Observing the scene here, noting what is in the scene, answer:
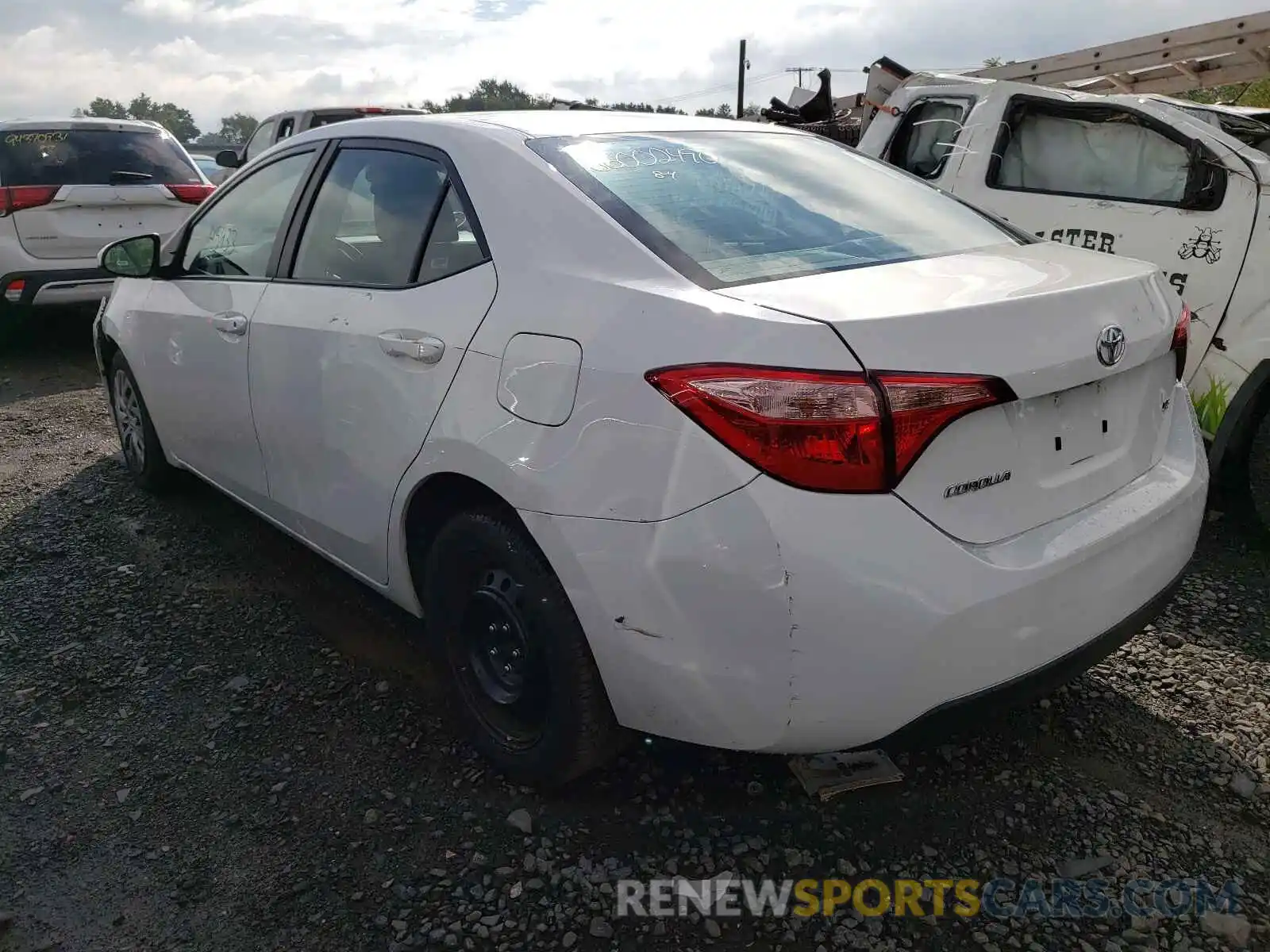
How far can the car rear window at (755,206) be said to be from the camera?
2.17m

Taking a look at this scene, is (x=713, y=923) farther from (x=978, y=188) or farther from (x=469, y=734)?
(x=978, y=188)

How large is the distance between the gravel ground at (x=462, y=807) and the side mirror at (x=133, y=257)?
1.39 meters

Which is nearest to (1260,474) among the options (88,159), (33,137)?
(88,159)

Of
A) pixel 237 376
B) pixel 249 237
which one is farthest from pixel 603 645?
pixel 249 237

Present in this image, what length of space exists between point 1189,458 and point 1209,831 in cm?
88

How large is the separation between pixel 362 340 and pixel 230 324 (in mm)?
902

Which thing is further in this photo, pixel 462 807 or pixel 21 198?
pixel 21 198

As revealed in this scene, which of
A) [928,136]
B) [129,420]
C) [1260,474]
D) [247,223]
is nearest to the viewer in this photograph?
[247,223]

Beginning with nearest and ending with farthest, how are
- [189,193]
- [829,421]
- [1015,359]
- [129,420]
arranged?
1. [829,421]
2. [1015,359]
3. [129,420]
4. [189,193]

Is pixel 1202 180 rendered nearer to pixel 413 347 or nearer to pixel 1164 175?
pixel 1164 175

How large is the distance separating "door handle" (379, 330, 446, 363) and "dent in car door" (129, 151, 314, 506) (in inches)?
34.9

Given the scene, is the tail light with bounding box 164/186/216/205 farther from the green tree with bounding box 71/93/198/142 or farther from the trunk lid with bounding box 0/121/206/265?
the green tree with bounding box 71/93/198/142

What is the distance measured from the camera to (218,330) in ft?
10.9

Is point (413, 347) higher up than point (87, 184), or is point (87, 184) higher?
point (87, 184)
